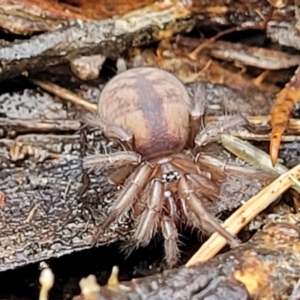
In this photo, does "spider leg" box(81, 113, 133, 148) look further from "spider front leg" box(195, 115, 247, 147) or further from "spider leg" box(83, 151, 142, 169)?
"spider front leg" box(195, 115, 247, 147)

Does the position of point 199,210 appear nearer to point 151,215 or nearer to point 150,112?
point 151,215

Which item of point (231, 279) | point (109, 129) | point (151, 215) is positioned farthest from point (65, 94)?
point (231, 279)

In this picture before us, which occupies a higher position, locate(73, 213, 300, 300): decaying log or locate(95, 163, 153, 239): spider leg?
locate(73, 213, 300, 300): decaying log

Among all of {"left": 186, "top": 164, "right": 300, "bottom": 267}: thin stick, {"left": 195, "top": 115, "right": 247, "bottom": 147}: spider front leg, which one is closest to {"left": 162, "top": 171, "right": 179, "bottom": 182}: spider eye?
{"left": 195, "top": 115, "right": 247, "bottom": 147}: spider front leg

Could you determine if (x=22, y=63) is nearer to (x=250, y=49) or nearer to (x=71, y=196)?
(x=71, y=196)

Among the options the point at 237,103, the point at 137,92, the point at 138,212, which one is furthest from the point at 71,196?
the point at 237,103

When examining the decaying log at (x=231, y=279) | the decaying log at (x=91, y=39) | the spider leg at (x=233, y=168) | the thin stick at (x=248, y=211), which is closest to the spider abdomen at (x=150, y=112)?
the spider leg at (x=233, y=168)

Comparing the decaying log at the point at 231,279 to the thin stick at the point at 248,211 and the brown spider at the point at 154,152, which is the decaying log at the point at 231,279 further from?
the brown spider at the point at 154,152
